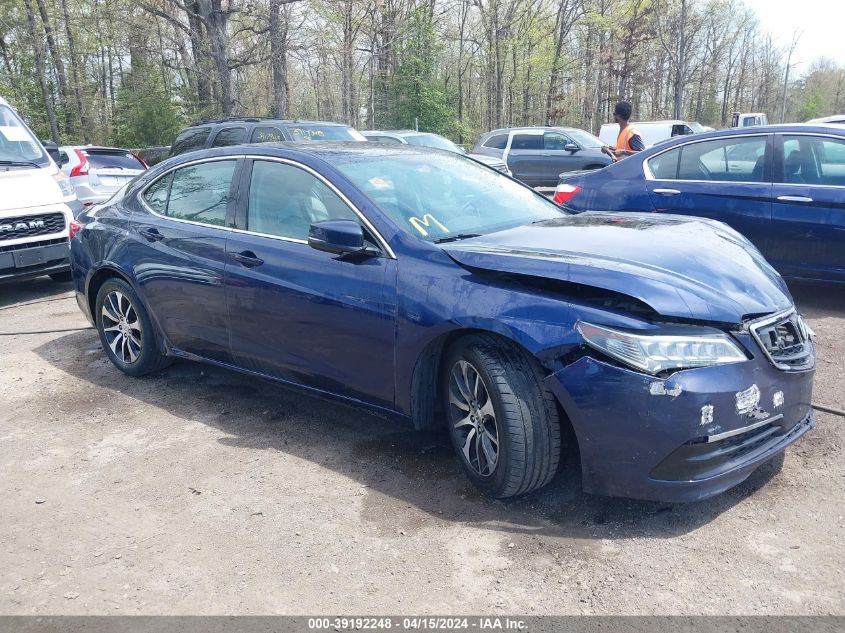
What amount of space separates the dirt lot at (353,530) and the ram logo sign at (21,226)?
3819mm

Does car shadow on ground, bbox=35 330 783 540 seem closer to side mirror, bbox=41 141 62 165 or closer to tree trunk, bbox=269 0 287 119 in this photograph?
side mirror, bbox=41 141 62 165

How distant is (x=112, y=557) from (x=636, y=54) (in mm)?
43354

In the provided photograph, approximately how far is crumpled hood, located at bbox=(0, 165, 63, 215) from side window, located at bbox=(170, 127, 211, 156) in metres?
3.69

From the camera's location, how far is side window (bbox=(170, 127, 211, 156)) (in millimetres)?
11898

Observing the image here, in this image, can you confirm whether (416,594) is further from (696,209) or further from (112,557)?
(696,209)

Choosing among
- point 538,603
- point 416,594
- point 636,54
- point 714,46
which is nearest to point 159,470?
point 416,594

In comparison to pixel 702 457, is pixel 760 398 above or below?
above

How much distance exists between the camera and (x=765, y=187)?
634cm

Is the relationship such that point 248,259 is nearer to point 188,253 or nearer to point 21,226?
point 188,253

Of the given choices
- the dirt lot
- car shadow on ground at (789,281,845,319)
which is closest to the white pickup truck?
the dirt lot

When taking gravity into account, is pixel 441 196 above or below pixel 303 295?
above

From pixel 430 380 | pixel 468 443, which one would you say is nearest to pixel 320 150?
pixel 430 380

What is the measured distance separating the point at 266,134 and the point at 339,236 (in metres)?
8.02

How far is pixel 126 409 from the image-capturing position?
4.79 m
